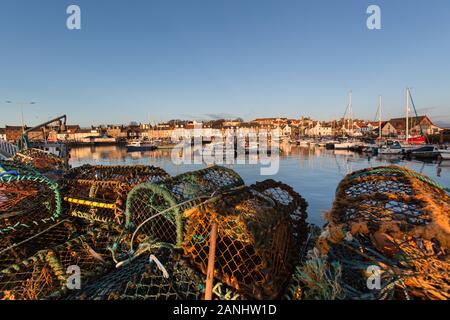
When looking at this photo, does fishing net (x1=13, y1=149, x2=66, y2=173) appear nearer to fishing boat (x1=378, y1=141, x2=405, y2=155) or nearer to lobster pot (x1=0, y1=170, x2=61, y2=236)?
lobster pot (x1=0, y1=170, x2=61, y2=236)

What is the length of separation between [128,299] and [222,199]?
1123 millimetres

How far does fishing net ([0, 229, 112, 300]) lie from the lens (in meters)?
2.17

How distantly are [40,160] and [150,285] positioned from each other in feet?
21.5

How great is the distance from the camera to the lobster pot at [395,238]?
189 cm

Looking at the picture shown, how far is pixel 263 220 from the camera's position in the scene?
7.39 ft

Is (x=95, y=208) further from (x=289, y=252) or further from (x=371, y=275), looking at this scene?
(x=371, y=275)

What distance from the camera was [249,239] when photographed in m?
2.18

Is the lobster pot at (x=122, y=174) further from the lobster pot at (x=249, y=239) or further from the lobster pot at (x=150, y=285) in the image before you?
the lobster pot at (x=249, y=239)

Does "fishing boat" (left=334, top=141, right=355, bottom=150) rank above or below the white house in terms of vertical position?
below

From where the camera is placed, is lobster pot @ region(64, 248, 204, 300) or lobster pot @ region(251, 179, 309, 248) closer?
lobster pot @ region(64, 248, 204, 300)

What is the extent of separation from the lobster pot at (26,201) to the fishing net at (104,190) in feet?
1.05

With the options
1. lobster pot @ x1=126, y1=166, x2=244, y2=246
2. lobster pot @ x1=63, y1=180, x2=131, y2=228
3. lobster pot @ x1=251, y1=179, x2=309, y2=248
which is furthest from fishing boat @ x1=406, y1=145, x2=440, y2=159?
lobster pot @ x1=63, y1=180, x2=131, y2=228

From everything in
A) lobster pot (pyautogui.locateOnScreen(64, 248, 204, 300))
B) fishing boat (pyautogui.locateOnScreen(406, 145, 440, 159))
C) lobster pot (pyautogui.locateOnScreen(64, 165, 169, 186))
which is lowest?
fishing boat (pyautogui.locateOnScreen(406, 145, 440, 159))

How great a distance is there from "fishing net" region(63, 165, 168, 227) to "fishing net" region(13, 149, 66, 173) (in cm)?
204
